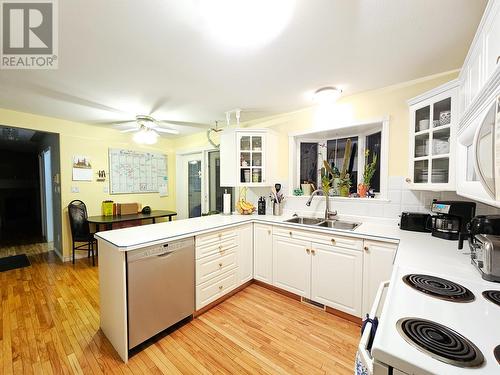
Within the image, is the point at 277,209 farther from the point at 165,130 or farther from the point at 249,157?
the point at 165,130

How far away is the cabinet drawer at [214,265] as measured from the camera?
2.02 meters

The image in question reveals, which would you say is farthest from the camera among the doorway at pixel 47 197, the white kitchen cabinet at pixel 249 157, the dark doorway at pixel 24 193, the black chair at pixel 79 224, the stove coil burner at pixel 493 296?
the dark doorway at pixel 24 193

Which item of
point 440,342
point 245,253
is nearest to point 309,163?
point 245,253

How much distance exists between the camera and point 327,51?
5.39ft

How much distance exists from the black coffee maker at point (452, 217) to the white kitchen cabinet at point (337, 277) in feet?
2.11

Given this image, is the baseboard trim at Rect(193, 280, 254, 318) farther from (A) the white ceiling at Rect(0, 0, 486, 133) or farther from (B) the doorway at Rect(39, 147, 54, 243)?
(B) the doorway at Rect(39, 147, 54, 243)

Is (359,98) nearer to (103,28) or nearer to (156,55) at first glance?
(156,55)

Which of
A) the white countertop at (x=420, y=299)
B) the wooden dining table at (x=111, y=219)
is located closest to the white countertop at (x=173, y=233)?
the white countertop at (x=420, y=299)

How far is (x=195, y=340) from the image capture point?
1.74 meters

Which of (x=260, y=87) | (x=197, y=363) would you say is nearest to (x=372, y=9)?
(x=260, y=87)

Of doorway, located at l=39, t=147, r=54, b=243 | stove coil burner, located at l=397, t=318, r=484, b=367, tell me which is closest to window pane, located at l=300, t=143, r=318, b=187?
stove coil burner, located at l=397, t=318, r=484, b=367

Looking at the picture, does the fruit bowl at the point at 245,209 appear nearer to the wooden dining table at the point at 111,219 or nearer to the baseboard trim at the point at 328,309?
the baseboard trim at the point at 328,309

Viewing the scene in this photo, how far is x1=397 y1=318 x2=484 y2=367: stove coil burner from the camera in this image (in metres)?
0.57

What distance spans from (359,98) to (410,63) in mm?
650
